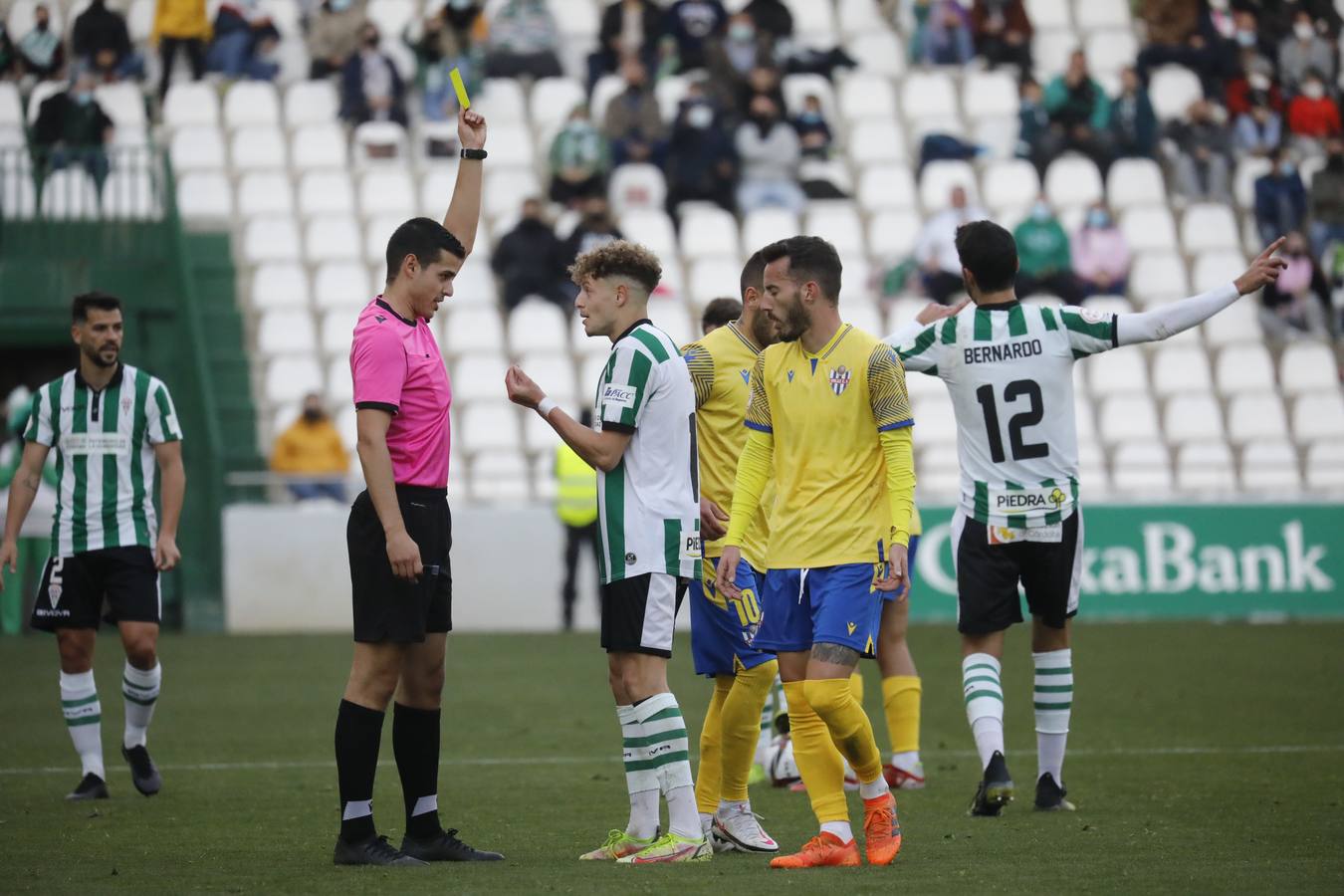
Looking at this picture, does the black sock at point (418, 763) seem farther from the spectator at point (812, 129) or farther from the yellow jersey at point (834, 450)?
the spectator at point (812, 129)

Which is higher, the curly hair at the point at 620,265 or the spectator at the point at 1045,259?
the spectator at the point at 1045,259

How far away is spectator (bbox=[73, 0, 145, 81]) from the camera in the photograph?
68.9ft

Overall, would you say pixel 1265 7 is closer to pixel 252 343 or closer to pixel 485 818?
pixel 252 343

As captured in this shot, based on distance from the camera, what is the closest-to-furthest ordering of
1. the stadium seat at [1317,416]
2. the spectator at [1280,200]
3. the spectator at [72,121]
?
1. the spectator at [72,121]
2. the stadium seat at [1317,416]
3. the spectator at [1280,200]

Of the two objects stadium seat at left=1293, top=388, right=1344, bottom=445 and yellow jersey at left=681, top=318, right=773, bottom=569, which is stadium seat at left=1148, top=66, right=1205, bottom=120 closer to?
stadium seat at left=1293, top=388, right=1344, bottom=445

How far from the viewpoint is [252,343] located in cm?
1986

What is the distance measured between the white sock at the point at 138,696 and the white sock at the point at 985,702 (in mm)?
3702

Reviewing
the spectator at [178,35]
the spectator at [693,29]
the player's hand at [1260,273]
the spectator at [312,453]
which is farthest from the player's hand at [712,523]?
the spectator at [693,29]

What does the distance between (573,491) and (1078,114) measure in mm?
8875

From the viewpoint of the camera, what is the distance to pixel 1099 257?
68.9 feet

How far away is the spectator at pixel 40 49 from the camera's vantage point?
20953 mm

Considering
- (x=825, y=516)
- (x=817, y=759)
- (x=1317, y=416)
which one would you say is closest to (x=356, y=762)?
(x=817, y=759)

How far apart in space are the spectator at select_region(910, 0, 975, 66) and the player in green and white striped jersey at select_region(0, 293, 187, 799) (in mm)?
16866

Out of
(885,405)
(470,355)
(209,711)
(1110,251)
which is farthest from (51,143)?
(885,405)
